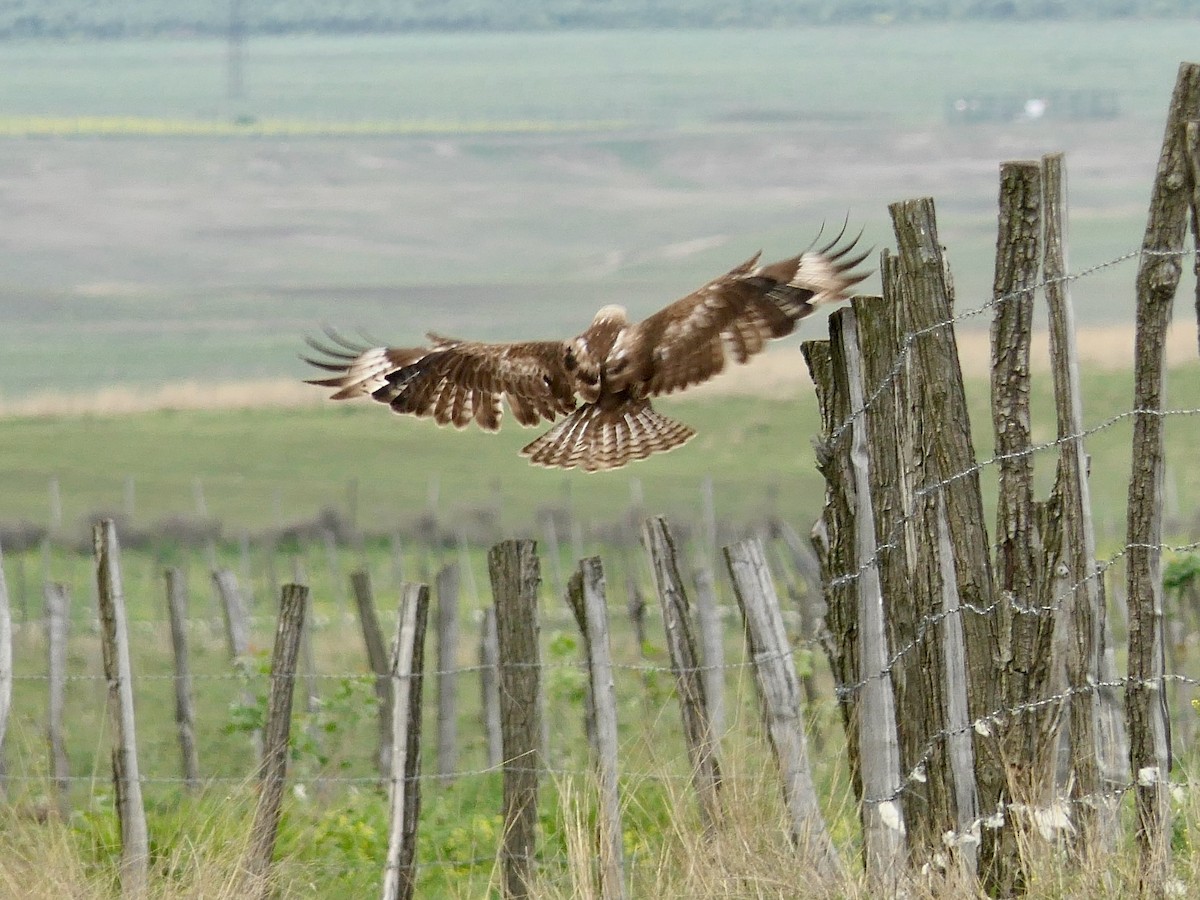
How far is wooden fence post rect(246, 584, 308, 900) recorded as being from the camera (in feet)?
18.1

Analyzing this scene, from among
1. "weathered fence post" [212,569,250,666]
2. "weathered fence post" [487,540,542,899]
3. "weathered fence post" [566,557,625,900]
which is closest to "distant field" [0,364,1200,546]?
"weathered fence post" [212,569,250,666]

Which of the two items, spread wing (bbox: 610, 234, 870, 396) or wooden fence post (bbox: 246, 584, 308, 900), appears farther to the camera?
spread wing (bbox: 610, 234, 870, 396)

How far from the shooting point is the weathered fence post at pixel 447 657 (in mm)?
9688

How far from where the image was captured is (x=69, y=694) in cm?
1553

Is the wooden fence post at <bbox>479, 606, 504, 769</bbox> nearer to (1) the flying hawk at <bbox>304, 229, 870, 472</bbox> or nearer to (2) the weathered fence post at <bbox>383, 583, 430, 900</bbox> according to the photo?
(1) the flying hawk at <bbox>304, 229, 870, 472</bbox>

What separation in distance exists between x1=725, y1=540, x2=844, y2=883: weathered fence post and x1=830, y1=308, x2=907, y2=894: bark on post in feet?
0.90

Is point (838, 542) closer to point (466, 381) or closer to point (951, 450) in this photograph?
point (951, 450)

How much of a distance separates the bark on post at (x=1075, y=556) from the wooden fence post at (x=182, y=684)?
6035 millimetres

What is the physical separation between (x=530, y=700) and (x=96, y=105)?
122389 millimetres

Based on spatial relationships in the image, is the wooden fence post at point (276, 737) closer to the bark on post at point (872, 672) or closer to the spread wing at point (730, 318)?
the spread wing at point (730, 318)

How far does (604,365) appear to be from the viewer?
6590 mm

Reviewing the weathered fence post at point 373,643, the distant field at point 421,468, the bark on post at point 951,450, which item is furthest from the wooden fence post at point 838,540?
the distant field at point 421,468

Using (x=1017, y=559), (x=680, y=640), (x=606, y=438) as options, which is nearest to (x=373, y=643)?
(x=606, y=438)

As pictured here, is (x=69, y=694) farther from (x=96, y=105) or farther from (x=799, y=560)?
(x=96, y=105)
